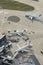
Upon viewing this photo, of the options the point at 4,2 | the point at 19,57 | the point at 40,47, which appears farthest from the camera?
the point at 4,2

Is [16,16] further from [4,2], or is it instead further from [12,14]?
[4,2]

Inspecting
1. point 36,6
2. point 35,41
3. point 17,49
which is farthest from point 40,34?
point 36,6

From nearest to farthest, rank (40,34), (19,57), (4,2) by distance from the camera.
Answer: (19,57)
(40,34)
(4,2)

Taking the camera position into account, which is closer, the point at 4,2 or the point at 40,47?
the point at 40,47

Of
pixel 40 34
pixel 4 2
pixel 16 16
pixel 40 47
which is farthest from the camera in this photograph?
pixel 4 2

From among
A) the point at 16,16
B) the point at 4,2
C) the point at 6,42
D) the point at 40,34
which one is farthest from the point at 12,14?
the point at 6,42

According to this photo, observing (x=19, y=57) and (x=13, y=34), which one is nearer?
(x=19, y=57)

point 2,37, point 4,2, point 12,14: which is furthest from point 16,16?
point 2,37

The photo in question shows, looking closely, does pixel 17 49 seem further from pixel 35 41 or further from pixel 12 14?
pixel 12 14

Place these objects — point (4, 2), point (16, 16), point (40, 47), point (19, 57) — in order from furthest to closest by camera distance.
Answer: point (4, 2) < point (16, 16) < point (40, 47) < point (19, 57)
